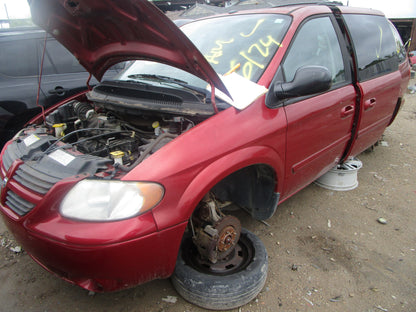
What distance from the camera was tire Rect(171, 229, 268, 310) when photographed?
1825 mm

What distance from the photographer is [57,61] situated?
3930 mm

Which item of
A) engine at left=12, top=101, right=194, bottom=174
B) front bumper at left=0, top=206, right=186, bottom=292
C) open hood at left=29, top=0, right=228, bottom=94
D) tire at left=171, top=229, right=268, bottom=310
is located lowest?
tire at left=171, top=229, right=268, bottom=310

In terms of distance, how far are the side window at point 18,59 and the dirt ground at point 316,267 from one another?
207cm

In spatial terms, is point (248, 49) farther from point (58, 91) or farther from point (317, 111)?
point (58, 91)

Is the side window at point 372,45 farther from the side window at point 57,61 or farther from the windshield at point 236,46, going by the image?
the side window at point 57,61

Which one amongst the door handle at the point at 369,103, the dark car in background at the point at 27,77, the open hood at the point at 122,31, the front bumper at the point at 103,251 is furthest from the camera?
the dark car in background at the point at 27,77

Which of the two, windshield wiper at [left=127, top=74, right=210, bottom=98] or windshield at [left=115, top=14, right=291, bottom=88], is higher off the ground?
windshield at [left=115, top=14, right=291, bottom=88]

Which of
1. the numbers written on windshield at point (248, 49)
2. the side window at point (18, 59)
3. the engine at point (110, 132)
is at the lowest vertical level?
the engine at point (110, 132)

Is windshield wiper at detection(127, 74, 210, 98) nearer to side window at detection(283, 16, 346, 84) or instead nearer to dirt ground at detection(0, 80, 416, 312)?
side window at detection(283, 16, 346, 84)

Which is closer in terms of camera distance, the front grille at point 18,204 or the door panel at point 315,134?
the front grille at point 18,204

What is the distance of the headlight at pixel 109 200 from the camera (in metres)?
1.41

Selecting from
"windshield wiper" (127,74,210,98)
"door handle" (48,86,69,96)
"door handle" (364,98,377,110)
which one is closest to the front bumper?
"windshield wiper" (127,74,210,98)

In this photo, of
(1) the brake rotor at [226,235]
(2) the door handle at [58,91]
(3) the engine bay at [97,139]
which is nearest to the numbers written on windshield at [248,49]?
(3) the engine bay at [97,139]

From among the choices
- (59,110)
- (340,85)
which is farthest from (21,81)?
(340,85)
